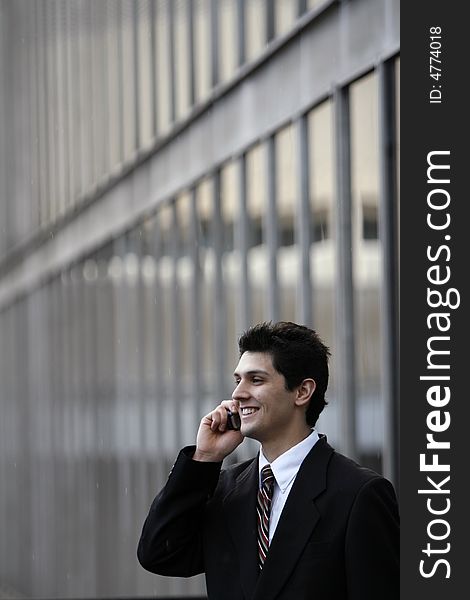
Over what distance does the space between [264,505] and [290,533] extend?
18 centimetres

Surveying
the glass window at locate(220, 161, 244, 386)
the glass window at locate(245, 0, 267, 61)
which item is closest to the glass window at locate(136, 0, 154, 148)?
the glass window at locate(220, 161, 244, 386)

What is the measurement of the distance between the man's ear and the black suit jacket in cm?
14

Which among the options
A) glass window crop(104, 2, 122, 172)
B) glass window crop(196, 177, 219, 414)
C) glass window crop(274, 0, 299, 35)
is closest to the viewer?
glass window crop(274, 0, 299, 35)

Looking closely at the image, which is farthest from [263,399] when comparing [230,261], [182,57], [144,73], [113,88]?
[113,88]

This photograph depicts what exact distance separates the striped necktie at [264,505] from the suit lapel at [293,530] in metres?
0.09

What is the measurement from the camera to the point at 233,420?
4.59 metres

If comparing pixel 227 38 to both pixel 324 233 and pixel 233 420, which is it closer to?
pixel 324 233

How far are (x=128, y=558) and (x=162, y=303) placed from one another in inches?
141

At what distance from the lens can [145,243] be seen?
706 inches

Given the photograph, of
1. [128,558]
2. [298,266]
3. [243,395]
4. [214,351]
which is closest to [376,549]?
[243,395]

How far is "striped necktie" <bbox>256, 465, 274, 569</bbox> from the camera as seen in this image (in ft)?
14.3

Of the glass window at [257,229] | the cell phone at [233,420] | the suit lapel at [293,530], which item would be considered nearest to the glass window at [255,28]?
the glass window at [257,229]

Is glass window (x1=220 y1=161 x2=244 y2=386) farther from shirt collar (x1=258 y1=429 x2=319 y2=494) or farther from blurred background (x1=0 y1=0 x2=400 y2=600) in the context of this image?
shirt collar (x1=258 y1=429 x2=319 y2=494)

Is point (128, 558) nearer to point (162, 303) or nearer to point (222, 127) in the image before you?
point (162, 303)
